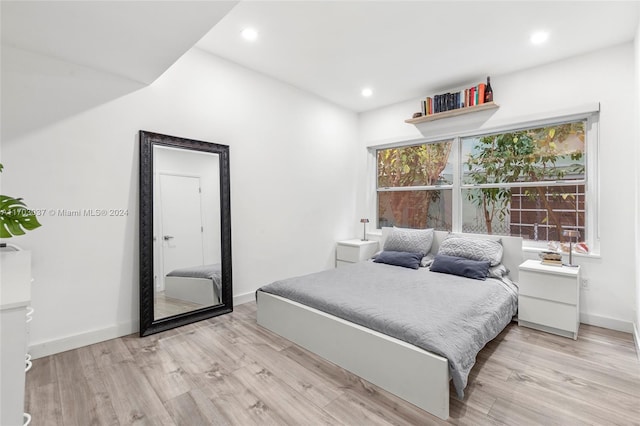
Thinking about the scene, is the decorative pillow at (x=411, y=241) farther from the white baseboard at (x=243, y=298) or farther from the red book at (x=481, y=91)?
the white baseboard at (x=243, y=298)

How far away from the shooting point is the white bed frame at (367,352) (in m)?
1.73

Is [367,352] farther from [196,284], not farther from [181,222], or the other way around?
[181,222]

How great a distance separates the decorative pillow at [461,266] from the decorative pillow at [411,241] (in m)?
0.39

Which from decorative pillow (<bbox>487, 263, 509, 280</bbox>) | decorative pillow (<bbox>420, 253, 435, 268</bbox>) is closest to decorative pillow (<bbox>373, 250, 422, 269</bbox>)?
decorative pillow (<bbox>420, 253, 435, 268</bbox>)

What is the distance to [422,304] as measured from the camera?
2340 millimetres

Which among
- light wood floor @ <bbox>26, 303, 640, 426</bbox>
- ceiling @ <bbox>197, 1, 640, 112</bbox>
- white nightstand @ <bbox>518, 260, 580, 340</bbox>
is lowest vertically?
light wood floor @ <bbox>26, 303, 640, 426</bbox>

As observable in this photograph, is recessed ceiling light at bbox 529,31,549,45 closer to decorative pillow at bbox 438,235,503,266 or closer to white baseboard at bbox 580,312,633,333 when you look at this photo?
decorative pillow at bbox 438,235,503,266

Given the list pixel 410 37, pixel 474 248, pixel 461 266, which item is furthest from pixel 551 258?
pixel 410 37

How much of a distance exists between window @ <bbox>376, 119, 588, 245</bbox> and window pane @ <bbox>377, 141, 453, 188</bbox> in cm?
1

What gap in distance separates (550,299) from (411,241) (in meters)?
1.54

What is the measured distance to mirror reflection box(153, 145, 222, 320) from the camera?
9.40 ft

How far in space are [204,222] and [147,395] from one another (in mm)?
1654

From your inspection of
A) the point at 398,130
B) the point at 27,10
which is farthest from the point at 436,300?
the point at 27,10

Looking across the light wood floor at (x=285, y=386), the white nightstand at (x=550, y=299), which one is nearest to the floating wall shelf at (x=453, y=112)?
the white nightstand at (x=550, y=299)
